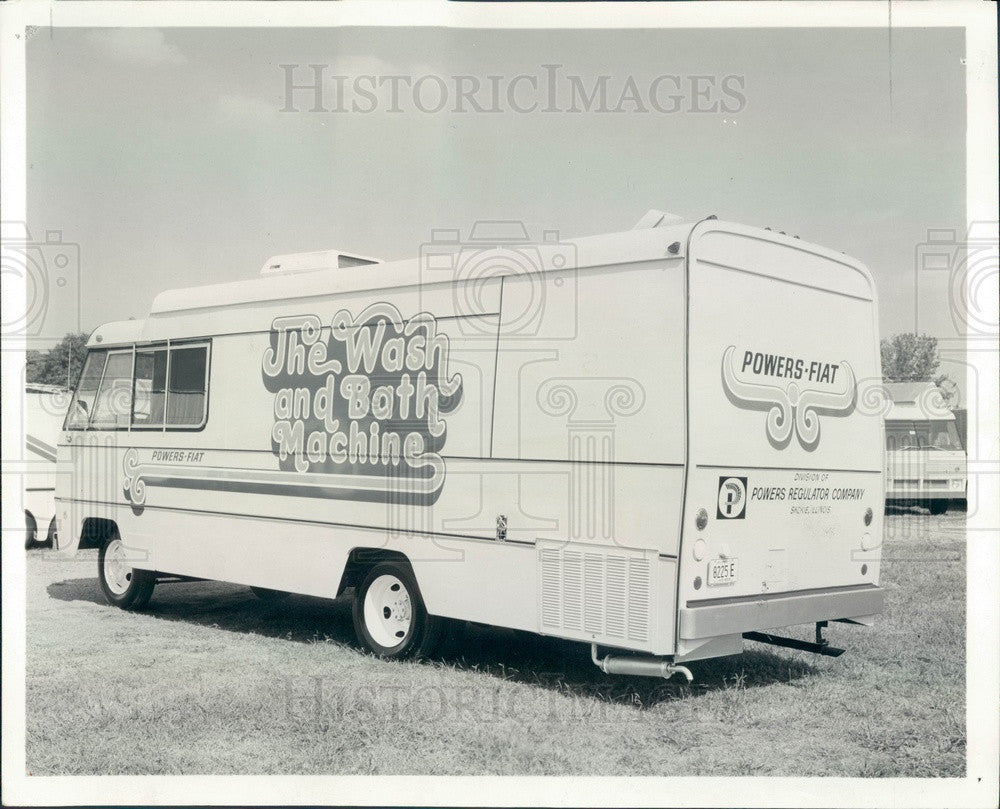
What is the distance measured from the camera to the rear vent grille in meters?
6.32

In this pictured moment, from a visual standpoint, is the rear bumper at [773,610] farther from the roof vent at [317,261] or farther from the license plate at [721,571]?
the roof vent at [317,261]

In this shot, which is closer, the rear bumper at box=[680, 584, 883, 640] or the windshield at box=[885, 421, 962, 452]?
the rear bumper at box=[680, 584, 883, 640]

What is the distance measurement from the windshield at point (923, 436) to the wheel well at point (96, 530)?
12.5m

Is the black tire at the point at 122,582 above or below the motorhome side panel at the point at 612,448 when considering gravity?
below

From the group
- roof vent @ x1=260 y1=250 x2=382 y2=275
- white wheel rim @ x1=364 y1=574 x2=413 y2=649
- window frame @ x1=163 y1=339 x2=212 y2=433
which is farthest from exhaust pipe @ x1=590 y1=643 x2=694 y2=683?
window frame @ x1=163 y1=339 x2=212 y2=433

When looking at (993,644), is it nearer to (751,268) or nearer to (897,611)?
(751,268)

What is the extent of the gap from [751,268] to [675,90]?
1.18m

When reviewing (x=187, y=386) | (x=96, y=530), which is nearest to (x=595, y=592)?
(x=187, y=386)

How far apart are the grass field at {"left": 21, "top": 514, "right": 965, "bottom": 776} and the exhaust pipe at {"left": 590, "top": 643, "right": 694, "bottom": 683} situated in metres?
0.31

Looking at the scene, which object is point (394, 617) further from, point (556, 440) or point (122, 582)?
point (122, 582)

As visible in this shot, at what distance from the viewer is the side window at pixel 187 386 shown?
30.0ft

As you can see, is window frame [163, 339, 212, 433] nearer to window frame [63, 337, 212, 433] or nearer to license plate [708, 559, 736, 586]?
window frame [63, 337, 212, 433]

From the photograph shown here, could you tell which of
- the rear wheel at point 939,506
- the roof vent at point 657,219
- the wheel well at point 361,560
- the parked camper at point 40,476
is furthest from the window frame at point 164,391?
the rear wheel at point 939,506

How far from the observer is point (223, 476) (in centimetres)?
887
